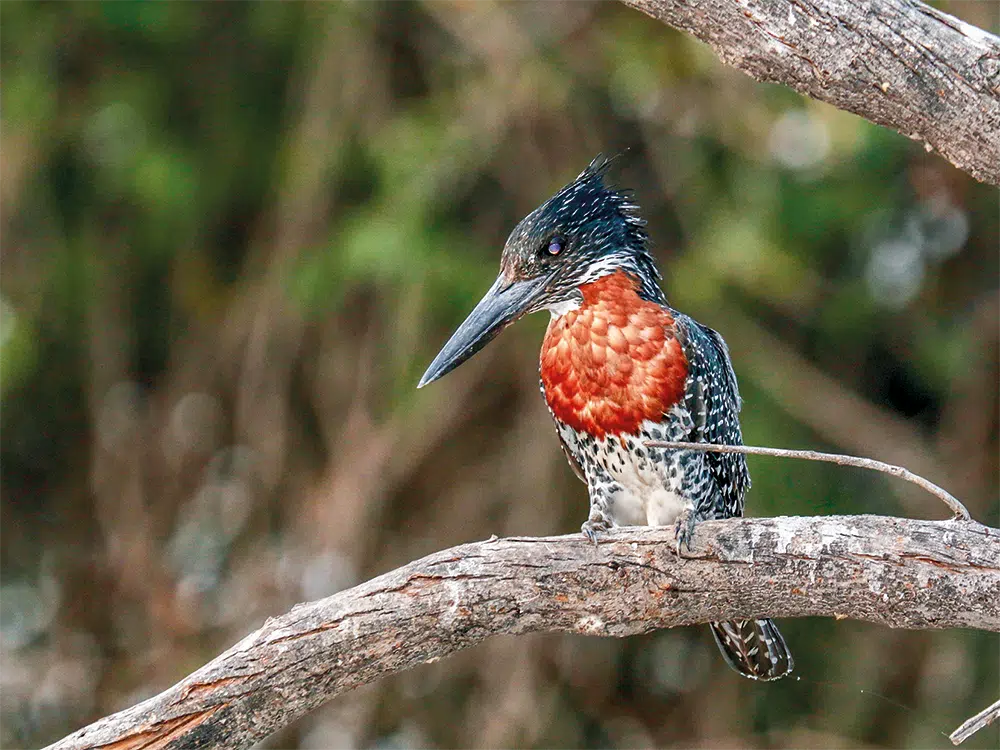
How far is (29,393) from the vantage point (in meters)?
5.09

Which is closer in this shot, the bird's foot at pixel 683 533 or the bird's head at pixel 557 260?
the bird's foot at pixel 683 533

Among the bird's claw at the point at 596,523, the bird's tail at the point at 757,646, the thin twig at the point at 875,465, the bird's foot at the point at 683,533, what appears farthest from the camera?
the bird's tail at the point at 757,646

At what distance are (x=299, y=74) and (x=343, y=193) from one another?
0.45m

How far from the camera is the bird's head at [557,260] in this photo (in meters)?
2.82

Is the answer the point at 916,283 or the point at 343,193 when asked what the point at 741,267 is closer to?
the point at 916,283

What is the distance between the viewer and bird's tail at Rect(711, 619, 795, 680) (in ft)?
10.1

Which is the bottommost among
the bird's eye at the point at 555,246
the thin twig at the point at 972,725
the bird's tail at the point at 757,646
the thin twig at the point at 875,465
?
the bird's tail at the point at 757,646

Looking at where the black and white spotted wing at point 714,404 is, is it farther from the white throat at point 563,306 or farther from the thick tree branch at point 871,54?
the thick tree branch at point 871,54

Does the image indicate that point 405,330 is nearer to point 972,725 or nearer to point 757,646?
point 757,646

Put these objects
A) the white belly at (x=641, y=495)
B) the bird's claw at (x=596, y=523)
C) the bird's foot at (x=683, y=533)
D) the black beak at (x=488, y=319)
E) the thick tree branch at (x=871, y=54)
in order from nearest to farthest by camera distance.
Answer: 1. the thick tree branch at (x=871, y=54)
2. the bird's foot at (x=683, y=533)
3. the bird's claw at (x=596, y=523)
4. the black beak at (x=488, y=319)
5. the white belly at (x=641, y=495)

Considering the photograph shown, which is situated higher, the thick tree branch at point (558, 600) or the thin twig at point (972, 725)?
the thick tree branch at point (558, 600)

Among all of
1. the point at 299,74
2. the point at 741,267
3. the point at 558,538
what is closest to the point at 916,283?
the point at 741,267

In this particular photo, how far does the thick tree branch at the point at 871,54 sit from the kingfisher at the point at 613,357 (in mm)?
748

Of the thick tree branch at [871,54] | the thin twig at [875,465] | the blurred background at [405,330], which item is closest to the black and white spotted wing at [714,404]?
the thin twig at [875,465]
